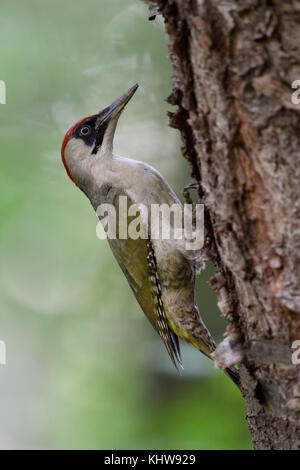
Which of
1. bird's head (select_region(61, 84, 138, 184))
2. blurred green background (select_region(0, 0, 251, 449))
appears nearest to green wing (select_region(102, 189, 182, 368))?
bird's head (select_region(61, 84, 138, 184))

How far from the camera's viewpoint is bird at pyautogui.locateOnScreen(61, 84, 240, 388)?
3.65 metres

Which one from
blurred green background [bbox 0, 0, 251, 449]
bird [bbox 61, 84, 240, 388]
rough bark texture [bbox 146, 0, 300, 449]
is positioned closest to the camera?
rough bark texture [bbox 146, 0, 300, 449]

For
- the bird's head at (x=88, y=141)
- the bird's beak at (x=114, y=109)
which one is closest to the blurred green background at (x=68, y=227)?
the bird's head at (x=88, y=141)

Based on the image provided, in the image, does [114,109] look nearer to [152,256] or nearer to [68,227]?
[152,256]

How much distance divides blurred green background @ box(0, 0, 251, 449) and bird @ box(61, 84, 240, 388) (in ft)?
2.23

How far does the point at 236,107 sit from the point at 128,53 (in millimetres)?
3553

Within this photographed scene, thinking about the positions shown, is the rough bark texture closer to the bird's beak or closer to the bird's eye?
the bird's beak

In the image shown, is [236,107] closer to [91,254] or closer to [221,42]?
[221,42]

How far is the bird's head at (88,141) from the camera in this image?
3.88 m

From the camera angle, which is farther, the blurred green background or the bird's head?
the blurred green background

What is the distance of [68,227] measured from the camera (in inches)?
205

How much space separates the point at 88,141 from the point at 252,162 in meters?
2.26

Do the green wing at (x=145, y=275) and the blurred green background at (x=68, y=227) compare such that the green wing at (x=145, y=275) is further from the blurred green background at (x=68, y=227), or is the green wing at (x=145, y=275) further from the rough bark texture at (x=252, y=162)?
the rough bark texture at (x=252, y=162)
